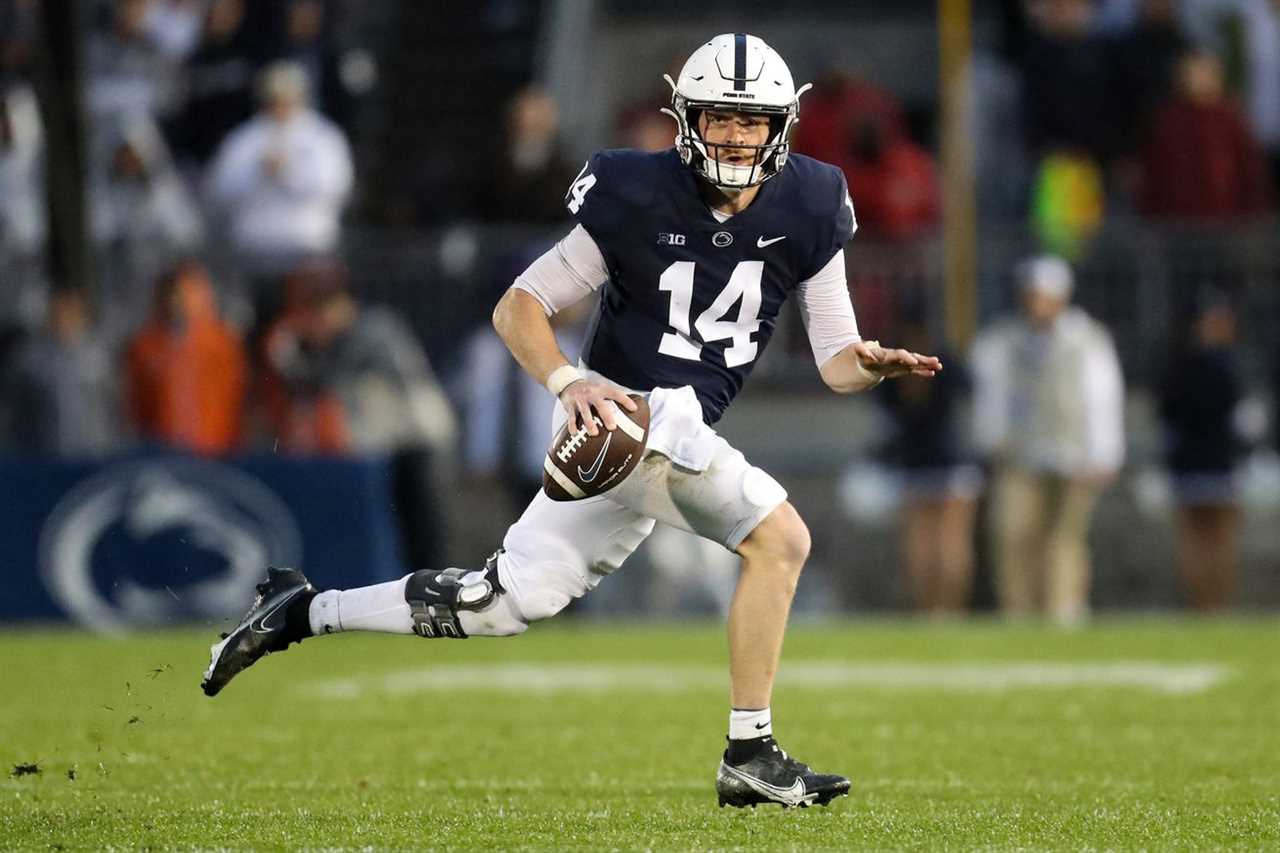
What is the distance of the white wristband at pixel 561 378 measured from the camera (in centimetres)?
557

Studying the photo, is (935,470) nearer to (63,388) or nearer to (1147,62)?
(1147,62)

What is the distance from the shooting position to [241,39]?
13.5 metres

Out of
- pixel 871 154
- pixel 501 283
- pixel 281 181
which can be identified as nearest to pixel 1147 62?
pixel 871 154

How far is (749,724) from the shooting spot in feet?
18.6

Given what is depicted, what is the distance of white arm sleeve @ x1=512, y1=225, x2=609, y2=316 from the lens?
19.0 ft

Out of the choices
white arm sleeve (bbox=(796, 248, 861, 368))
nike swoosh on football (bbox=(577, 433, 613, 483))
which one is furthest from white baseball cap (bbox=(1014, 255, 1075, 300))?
nike swoosh on football (bbox=(577, 433, 613, 483))

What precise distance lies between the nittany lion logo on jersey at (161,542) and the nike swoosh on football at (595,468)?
6.44 metres

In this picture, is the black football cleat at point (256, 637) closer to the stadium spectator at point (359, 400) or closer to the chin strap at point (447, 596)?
the chin strap at point (447, 596)

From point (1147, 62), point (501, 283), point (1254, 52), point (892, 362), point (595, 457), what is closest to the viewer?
point (595, 457)

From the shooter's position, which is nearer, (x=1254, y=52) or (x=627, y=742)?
(x=627, y=742)

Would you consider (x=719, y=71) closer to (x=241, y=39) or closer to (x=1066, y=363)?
(x=1066, y=363)

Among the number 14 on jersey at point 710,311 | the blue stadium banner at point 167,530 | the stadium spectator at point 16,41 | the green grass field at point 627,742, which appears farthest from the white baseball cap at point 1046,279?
the number 14 on jersey at point 710,311

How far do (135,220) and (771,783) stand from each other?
339 inches

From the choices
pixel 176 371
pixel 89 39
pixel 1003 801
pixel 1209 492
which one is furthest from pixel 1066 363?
pixel 1003 801
